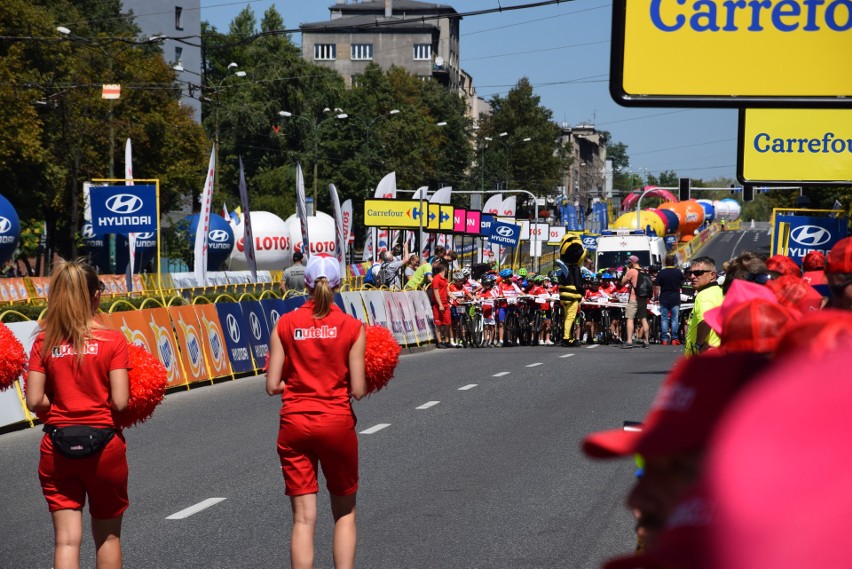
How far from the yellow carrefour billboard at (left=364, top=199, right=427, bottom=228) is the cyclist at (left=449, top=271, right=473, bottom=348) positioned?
895cm

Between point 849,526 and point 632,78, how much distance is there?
3.11 metres

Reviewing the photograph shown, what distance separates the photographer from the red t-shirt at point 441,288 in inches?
1049

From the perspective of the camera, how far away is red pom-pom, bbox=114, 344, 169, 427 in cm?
597

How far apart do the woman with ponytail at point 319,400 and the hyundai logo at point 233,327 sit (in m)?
12.5

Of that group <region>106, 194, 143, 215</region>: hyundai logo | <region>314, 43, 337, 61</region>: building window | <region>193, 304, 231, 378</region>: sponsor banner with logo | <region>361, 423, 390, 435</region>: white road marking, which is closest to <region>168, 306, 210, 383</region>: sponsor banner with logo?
<region>193, 304, 231, 378</region>: sponsor banner with logo

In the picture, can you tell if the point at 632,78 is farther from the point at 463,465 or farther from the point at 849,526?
the point at 463,465

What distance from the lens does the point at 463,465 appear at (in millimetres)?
10469

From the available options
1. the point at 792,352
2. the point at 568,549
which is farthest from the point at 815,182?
the point at 792,352

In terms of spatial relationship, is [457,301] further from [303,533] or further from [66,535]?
[66,535]

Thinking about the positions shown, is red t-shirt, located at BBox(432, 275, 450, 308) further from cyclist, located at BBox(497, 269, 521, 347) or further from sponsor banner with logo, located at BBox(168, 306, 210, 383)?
sponsor banner with logo, located at BBox(168, 306, 210, 383)

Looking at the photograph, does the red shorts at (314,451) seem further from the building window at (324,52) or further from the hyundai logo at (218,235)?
the building window at (324,52)

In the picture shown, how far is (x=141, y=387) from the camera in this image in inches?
238

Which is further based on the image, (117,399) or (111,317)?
(111,317)

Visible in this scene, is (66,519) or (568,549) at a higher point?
(66,519)
